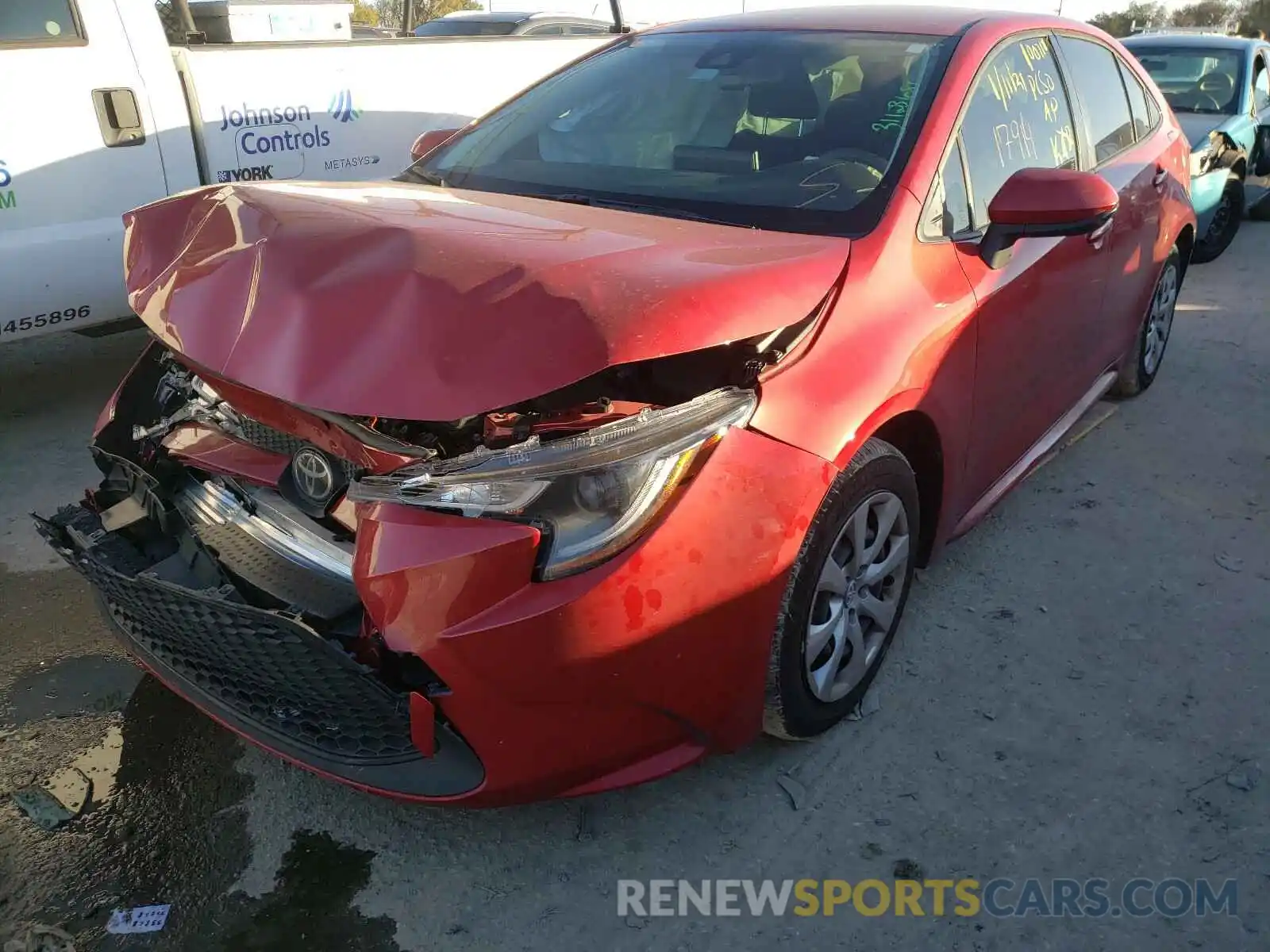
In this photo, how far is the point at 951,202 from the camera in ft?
8.57

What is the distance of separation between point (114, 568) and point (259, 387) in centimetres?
64

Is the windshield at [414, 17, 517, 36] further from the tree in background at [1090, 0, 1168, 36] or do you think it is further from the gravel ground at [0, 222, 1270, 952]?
the tree in background at [1090, 0, 1168, 36]

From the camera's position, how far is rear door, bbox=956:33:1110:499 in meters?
2.72

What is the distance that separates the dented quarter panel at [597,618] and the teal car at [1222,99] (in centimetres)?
616

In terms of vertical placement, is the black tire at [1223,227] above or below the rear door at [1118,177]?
below

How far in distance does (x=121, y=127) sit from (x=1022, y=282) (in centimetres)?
354

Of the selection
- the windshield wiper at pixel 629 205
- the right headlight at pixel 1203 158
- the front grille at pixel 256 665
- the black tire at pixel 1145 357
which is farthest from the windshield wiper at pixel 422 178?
the right headlight at pixel 1203 158

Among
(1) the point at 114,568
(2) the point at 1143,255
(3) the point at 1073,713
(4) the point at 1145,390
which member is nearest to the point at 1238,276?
(4) the point at 1145,390

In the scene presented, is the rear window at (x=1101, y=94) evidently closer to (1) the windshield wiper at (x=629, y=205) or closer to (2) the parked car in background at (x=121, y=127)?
(1) the windshield wiper at (x=629, y=205)

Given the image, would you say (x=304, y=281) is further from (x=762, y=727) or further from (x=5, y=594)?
(x=5, y=594)

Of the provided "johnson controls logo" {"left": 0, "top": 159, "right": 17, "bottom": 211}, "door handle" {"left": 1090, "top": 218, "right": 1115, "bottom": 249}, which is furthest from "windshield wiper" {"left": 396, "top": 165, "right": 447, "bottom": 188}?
"door handle" {"left": 1090, "top": 218, "right": 1115, "bottom": 249}

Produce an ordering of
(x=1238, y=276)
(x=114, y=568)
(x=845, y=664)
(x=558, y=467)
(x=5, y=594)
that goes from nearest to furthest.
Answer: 1. (x=558, y=467)
2. (x=114, y=568)
3. (x=845, y=664)
4. (x=5, y=594)
5. (x=1238, y=276)

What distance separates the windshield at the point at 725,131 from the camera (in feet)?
8.43

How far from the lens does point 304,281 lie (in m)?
1.98
